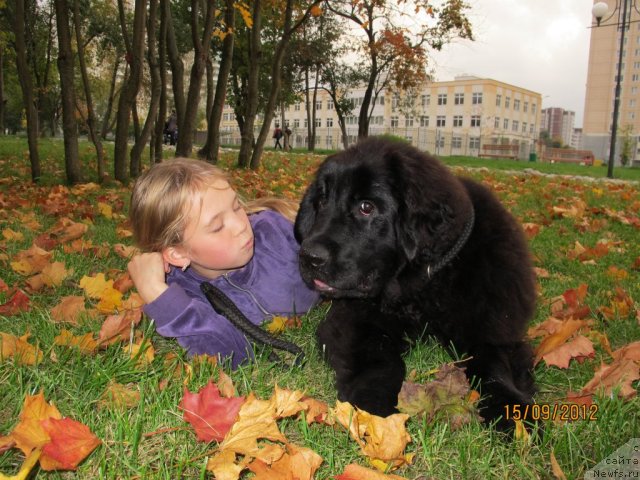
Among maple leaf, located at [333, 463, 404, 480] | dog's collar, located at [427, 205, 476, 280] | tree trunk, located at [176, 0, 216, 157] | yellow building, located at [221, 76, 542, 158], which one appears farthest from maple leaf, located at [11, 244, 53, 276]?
yellow building, located at [221, 76, 542, 158]

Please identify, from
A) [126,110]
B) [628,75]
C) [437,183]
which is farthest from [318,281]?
[628,75]

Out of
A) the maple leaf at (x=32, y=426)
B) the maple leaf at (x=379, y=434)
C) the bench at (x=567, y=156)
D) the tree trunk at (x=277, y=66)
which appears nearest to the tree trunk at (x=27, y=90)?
the tree trunk at (x=277, y=66)

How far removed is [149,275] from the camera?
252 centimetres

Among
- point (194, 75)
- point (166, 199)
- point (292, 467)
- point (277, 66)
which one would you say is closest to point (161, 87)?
point (194, 75)

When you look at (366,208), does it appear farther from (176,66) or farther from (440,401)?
(176,66)

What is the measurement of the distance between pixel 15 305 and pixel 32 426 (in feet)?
4.49

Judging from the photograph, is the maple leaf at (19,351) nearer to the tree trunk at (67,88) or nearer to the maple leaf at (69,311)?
the maple leaf at (69,311)

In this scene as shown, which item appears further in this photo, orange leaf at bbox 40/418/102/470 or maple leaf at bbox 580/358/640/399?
maple leaf at bbox 580/358/640/399

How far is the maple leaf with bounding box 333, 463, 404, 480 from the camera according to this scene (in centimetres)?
133

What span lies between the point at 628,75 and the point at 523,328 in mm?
109735

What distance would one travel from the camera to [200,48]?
8984mm

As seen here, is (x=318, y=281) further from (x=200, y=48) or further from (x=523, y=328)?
(x=200, y=48)

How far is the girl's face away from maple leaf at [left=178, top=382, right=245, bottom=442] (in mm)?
1099

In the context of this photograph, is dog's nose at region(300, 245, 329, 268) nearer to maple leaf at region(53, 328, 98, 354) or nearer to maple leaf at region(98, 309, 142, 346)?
maple leaf at region(98, 309, 142, 346)
